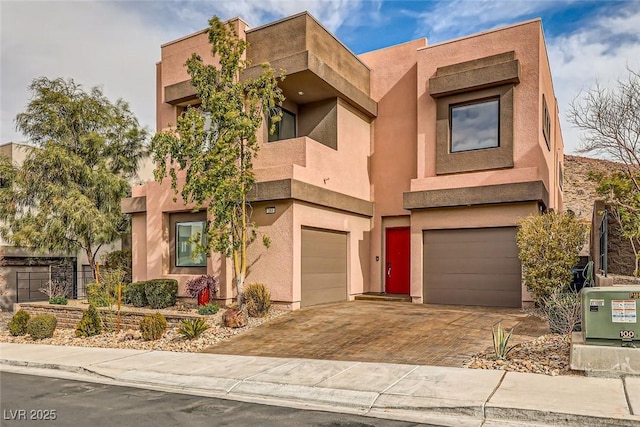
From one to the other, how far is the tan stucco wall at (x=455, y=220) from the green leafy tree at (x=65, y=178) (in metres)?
12.0

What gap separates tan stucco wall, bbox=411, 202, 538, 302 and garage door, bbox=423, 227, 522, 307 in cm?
20

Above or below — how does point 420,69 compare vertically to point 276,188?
above

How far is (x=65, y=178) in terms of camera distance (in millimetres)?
20062

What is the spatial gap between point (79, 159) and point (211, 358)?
520 inches

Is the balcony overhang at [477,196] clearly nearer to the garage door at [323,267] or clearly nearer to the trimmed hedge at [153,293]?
the garage door at [323,267]

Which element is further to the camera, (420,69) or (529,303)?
(420,69)

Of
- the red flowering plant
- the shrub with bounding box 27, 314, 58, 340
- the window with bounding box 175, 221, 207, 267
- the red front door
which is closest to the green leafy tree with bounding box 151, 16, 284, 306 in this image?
the red flowering plant

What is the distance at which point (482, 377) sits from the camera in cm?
787

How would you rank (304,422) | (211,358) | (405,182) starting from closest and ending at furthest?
1. (304,422)
2. (211,358)
3. (405,182)

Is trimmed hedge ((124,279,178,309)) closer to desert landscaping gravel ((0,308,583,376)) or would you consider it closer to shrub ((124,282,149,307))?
shrub ((124,282,149,307))

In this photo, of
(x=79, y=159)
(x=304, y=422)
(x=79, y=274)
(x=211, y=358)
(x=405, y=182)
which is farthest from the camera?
(x=79, y=274)

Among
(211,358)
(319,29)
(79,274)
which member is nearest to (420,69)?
(319,29)

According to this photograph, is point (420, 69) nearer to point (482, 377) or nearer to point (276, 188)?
point (276, 188)

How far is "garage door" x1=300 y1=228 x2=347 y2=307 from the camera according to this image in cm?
1541
